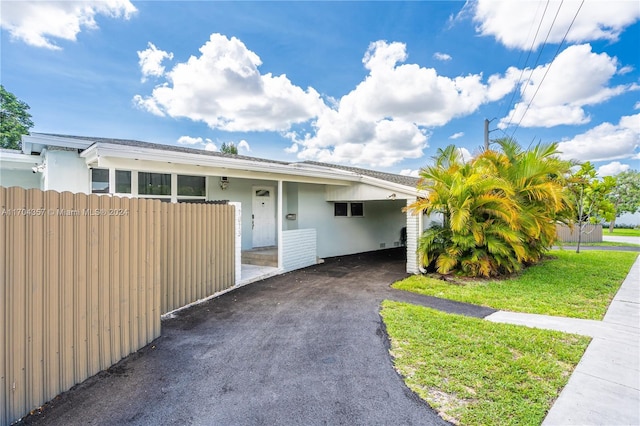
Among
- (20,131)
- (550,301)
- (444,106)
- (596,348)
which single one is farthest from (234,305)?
(20,131)

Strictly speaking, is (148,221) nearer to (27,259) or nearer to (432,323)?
(27,259)

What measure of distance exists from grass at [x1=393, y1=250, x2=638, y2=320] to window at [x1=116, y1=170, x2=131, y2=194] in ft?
24.3

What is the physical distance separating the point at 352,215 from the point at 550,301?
7985mm

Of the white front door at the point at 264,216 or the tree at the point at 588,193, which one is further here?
the tree at the point at 588,193

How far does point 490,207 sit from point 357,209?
6209 mm

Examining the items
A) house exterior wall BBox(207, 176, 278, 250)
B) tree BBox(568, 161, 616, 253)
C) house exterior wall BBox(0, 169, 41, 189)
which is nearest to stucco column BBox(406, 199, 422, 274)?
house exterior wall BBox(207, 176, 278, 250)

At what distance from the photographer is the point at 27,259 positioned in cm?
253

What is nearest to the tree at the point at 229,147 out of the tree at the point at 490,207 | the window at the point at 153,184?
the window at the point at 153,184

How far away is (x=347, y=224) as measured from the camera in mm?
13016

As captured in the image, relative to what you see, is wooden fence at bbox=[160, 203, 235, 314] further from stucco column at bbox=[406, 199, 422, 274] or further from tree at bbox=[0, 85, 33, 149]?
tree at bbox=[0, 85, 33, 149]

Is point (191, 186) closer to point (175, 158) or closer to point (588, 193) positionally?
point (175, 158)

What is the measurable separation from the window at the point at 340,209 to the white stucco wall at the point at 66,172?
26.9 feet

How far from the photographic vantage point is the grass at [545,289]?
229 inches

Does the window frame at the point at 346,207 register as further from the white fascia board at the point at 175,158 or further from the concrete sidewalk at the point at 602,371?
the concrete sidewalk at the point at 602,371
